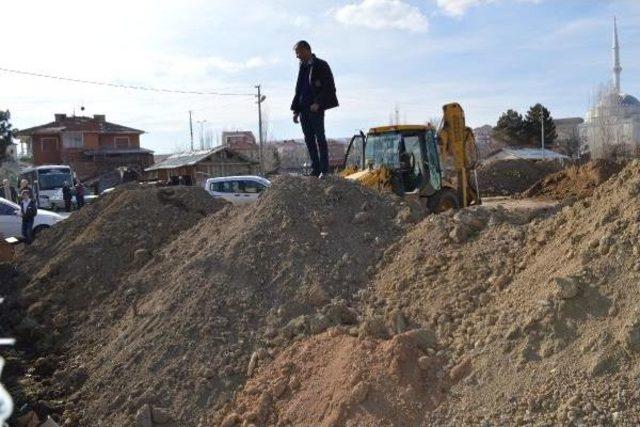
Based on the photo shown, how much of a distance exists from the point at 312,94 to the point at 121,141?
53.6 meters

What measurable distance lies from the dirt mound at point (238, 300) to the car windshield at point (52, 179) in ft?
97.1

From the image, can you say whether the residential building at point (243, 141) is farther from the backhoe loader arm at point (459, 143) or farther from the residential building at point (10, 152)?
the backhoe loader arm at point (459, 143)

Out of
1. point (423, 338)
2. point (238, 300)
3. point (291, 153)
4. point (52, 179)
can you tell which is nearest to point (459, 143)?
point (238, 300)

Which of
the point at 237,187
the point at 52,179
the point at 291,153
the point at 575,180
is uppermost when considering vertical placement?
the point at 291,153

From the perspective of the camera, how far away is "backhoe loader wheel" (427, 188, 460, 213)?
1238 centimetres

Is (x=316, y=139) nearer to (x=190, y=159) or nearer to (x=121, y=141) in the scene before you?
(x=190, y=159)

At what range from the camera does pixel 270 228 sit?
288 inches

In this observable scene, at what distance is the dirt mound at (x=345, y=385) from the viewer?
4.46 m

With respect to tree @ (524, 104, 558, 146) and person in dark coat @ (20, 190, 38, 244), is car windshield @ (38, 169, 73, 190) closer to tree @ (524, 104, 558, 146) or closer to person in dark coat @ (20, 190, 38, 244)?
person in dark coat @ (20, 190, 38, 244)

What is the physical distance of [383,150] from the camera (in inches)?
497

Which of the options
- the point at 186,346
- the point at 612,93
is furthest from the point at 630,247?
the point at 612,93

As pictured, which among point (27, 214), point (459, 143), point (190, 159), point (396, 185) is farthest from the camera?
point (190, 159)

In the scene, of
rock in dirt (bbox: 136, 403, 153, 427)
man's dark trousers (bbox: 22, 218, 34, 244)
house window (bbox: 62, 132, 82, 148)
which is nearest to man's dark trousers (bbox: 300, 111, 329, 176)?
rock in dirt (bbox: 136, 403, 153, 427)

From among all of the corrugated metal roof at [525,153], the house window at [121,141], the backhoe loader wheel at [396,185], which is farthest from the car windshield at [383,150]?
the house window at [121,141]
